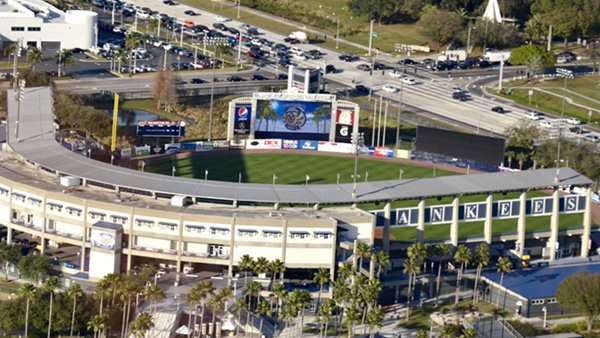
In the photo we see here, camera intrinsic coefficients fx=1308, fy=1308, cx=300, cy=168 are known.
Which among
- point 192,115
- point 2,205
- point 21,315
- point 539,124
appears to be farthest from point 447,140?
point 21,315

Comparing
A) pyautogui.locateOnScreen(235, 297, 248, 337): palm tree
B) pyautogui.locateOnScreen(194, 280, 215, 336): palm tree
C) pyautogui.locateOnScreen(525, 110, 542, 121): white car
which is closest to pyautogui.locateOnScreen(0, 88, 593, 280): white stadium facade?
pyautogui.locateOnScreen(235, 297, 248, 337): palm tree

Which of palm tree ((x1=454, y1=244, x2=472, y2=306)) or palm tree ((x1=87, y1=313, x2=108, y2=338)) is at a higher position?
palm tree ((x1=454, y1=244, x2=472, y2=306))

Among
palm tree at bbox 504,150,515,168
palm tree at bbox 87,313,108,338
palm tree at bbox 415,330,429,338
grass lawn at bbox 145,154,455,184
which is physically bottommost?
palm tree at bbox 87,313,108,338

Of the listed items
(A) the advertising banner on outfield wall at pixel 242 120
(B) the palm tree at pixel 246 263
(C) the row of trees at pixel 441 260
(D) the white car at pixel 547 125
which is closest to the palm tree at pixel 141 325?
(B) the palm tree at pixel 246 263

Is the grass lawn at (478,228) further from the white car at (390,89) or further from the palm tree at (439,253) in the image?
the white car at (390,89)

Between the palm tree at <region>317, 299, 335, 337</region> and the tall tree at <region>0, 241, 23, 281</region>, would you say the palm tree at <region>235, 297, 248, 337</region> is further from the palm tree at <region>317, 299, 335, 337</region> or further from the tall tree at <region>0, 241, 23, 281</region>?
the tall tree at <region>0, 241, 23, 281</region>

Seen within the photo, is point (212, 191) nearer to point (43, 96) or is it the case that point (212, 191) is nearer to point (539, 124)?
point (43, 96)

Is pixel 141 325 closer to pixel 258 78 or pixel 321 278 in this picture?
pixel 321 278

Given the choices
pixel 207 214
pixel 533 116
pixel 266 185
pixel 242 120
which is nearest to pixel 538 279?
pixel 266 185
